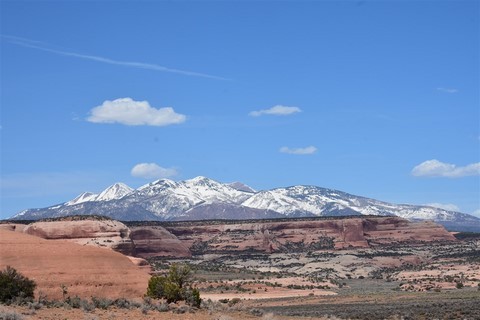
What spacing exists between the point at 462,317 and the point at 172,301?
17107mm

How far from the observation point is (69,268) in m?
41.3

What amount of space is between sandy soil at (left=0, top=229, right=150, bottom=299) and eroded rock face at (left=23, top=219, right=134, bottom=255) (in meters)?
29.9

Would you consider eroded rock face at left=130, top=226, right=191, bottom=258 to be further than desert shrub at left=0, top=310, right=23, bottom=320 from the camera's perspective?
Yes

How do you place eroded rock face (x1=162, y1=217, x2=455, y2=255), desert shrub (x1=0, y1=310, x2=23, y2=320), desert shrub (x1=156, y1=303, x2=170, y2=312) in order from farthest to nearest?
eroded rock face (x1=162, y1=217, x2=455, y2=255) < desert shrub (x1=156, y1=303, x2=170, y2=312) < desert shrub (x1=0, y1=310, x2=23, y2=320)

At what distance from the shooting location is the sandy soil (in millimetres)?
39844

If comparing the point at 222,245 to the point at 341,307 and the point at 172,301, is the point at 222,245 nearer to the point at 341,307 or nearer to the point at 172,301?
the point at 341,307

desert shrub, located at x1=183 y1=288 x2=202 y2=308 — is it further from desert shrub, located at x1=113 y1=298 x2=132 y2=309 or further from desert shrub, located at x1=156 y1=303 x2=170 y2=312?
desert shrub, located at x1=113 y1=298 x2=132 y2=309

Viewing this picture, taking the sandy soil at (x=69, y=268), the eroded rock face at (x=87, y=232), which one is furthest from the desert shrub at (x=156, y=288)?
the eroded rock face at (x=87, y=232)

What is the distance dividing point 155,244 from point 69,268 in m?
70.5

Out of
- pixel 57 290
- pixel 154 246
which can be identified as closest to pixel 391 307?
pixel 57 290

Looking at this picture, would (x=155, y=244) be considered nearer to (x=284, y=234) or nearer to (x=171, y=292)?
(x=284, y=234)

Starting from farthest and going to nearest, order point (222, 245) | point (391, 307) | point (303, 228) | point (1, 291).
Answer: point (303, 228) < point (222, 245) < point (391, 307) < point (1, 291)

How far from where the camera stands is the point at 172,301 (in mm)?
37344

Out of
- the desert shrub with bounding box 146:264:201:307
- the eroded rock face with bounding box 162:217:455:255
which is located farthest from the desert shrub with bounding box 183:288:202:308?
the eroded rock face with bounding box 162:217:455:255
